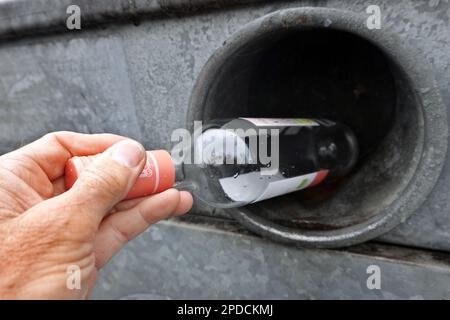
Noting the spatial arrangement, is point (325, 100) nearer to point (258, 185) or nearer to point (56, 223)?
point (258, 185)

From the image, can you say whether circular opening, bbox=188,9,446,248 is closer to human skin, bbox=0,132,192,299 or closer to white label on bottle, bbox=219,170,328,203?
white label on bottle, bbox=219,170,328,203

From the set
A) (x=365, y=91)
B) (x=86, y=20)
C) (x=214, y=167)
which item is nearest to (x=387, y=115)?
(x=365, y=91)

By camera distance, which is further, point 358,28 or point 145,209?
point 145,209

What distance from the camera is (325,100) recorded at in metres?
1.11

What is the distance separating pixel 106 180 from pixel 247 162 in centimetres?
35

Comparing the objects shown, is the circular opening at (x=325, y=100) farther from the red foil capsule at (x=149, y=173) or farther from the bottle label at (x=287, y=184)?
the red foil capsule at (x=149, y=173)

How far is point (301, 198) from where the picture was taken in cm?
103

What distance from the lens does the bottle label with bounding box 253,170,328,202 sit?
81 centimetres

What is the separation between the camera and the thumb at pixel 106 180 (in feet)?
1.90

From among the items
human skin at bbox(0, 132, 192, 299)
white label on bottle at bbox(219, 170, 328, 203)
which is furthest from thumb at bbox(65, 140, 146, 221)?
white label on bottle at bbox(219, 170, 328, 203)

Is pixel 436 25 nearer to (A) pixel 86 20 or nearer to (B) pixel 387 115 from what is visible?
(B) pixel 387 115

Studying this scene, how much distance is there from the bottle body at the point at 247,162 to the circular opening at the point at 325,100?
0.17 feet

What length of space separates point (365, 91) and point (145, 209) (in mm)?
647

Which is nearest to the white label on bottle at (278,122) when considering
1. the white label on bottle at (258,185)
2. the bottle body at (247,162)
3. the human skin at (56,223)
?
the bottle body at (247,162)
